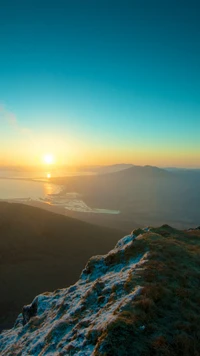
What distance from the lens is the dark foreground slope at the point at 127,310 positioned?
364 inches

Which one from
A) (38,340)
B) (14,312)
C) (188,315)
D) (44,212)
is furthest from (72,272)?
(188,315)

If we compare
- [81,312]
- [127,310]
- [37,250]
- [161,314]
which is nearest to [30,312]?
[81,312]

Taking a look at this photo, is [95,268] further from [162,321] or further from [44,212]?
[44,212]

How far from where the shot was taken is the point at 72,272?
5628 cm

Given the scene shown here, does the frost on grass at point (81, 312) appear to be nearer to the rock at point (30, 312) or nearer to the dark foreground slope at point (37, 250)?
the rock at point (30, 312)

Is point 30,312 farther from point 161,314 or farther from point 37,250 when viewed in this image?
point 37,250

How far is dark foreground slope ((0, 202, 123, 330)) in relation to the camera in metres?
47.2

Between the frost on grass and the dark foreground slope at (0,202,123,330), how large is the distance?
25978mm

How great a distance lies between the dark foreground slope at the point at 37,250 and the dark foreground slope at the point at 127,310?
92.5ft

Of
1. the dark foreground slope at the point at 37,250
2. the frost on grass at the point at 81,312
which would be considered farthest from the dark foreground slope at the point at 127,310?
the dark foreground slope at the point at 37,250

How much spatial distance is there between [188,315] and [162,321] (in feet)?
4.26

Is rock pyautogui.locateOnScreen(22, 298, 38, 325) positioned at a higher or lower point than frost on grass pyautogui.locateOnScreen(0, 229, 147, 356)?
lower

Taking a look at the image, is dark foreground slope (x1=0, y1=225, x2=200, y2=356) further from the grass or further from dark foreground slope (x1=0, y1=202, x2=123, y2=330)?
dark foreground slope (x1=0, y1=202, x2=123, y2=330)

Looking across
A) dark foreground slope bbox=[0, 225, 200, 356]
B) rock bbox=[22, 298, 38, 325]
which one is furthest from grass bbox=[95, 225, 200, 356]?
rock bbox=[22, 298, 38, 325]
